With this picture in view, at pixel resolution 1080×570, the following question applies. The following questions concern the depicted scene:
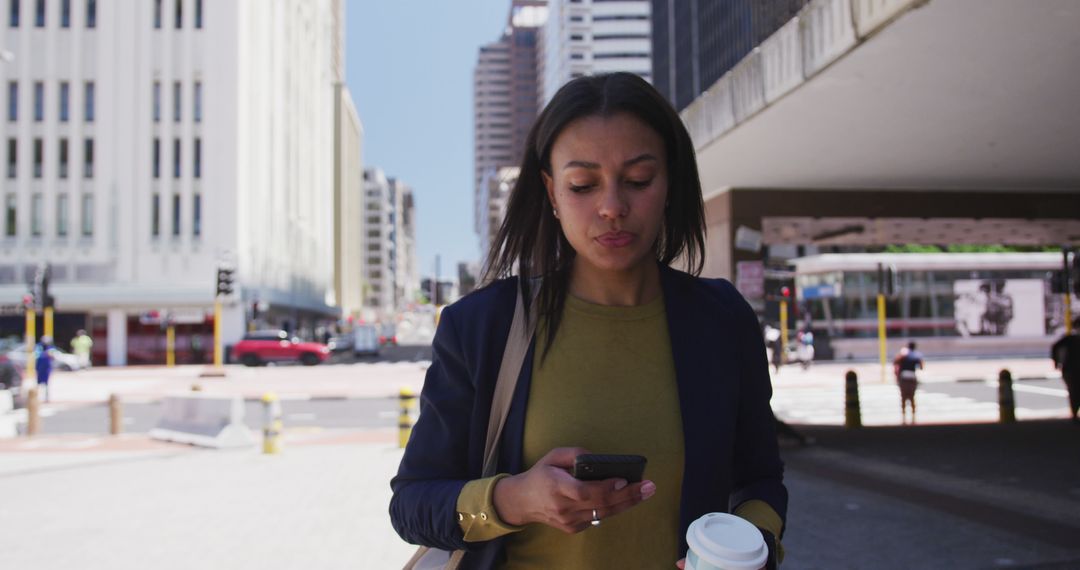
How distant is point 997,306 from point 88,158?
45.7 metres

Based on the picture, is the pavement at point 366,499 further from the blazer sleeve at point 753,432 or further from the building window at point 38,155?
the building window at point 38,155

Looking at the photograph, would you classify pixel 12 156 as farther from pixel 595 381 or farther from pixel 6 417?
pixel 595 381

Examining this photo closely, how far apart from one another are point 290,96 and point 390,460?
2168 inches

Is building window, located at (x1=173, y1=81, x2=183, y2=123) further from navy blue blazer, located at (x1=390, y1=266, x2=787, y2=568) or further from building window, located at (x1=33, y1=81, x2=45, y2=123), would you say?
navy blue blazer, located at (x1=390, y1=266, x2=787, y2=568)

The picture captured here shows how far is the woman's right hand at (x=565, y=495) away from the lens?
132 centimetres

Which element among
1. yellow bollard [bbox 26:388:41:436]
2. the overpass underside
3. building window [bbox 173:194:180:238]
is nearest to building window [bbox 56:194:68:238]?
building window [bbox 173:194:180:238]

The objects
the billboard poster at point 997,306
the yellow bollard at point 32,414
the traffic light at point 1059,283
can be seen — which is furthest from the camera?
the billboard poster at point 997,306

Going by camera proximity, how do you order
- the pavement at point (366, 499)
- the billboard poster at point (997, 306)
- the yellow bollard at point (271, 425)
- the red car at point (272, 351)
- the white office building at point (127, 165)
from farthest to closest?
the white office building at point (127, 165) → the red car at point (272, 351) → the billboard poster at point (997, 306) → the yellow bollard at point (271, 425) → the pavement at point (366, 499)

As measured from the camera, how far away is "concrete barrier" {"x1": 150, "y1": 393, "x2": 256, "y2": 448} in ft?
41.7

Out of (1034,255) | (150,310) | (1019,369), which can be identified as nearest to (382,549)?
(1019,369)

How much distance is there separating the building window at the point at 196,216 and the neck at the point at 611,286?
4595 centimetres

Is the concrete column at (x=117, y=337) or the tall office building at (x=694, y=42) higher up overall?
the tall office building at (x=694, y=42)

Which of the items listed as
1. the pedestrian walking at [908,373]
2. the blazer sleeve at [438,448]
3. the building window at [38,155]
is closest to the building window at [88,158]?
the building window at [38,155]

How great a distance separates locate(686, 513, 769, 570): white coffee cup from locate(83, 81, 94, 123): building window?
50131 millimetres
